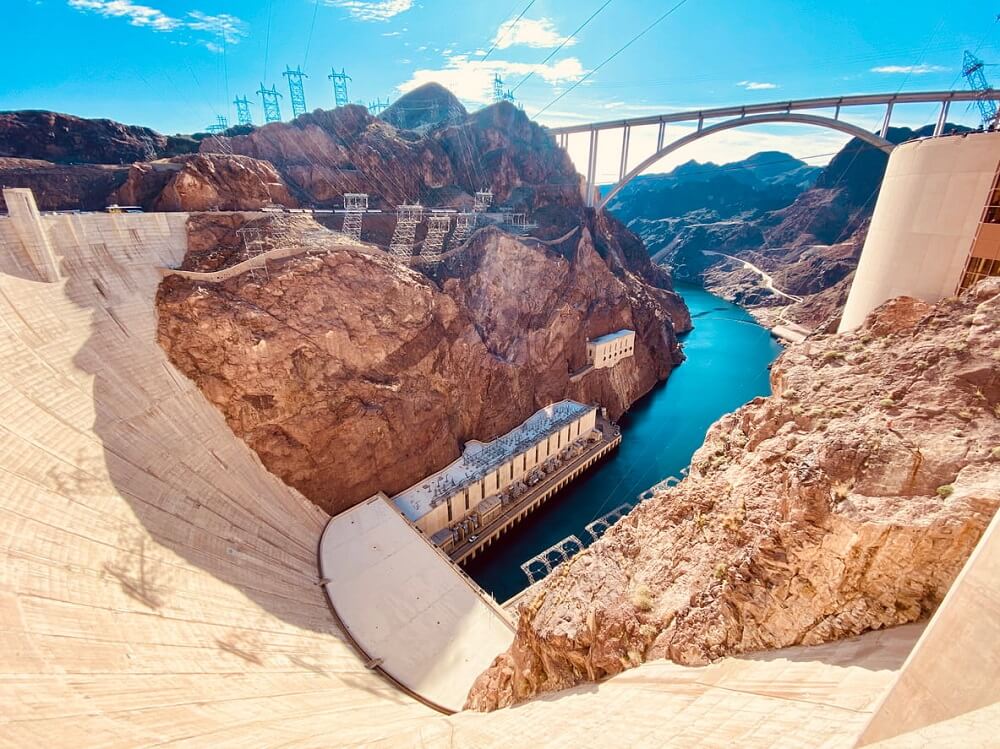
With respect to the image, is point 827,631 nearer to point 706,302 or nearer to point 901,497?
point 901,497

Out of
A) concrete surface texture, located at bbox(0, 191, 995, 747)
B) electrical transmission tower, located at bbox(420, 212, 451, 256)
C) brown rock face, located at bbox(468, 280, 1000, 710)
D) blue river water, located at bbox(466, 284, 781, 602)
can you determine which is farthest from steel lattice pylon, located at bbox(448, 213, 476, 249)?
brown rock face, located at bbox(468, 280, 1000, 710)

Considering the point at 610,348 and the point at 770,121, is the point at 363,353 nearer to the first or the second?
the point at 610,348

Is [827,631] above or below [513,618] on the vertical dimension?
above

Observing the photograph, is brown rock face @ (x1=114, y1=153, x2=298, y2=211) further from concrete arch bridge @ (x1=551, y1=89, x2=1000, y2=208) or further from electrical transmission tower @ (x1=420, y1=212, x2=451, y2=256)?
concrete arch bridge @ (x1=551, y1=89, x2=1000, y2=208)

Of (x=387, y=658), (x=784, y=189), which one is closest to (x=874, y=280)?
(x=387, y=658)

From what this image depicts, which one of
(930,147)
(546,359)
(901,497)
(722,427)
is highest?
(930,147)

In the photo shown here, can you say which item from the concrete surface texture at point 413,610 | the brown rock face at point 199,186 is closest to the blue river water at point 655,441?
the concrete surface texture at point 413,610
